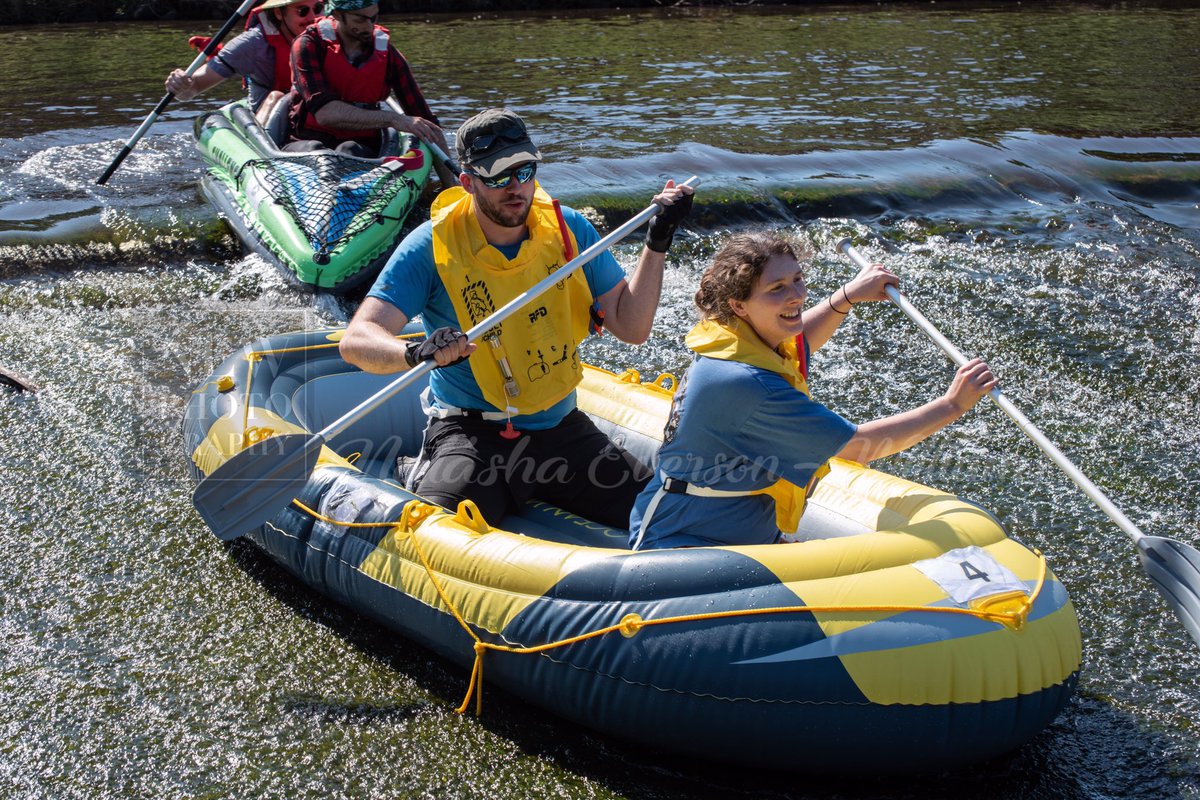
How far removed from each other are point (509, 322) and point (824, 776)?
1.61 meters

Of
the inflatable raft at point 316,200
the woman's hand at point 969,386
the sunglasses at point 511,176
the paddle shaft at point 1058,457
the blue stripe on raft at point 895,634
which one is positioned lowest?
the inflatable raft at point 316,200

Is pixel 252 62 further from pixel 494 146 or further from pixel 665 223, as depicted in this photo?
pixel 665 223

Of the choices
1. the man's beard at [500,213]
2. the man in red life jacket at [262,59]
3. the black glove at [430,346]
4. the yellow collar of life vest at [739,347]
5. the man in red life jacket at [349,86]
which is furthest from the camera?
the man in red life jacket at [262,59]

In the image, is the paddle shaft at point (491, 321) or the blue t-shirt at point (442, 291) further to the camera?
the blue t-shirt at point (442, 291)

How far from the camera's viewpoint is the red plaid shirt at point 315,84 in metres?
7.10

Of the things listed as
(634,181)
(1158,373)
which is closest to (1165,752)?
(1158,373)

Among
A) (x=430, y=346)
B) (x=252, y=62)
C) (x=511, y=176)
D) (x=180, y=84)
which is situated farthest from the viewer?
(x=180, y=84)

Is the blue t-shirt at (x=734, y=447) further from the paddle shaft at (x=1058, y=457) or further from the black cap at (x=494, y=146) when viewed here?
the black cap at (x=494, y=146)

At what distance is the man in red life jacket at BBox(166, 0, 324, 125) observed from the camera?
7578 millimetres

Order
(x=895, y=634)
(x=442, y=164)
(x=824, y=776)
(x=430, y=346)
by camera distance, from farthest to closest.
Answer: (x=442, y=164)
(x=430, y=346)
(x=824, y=776)
(x=895, y=634)

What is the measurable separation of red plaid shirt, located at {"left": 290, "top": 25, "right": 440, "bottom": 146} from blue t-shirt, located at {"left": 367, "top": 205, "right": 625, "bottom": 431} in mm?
3817

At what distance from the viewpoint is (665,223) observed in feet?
11.9

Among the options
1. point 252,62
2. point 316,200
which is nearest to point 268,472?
point 316,200

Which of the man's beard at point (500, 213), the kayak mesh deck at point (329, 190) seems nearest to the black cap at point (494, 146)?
the man's beard at point (500, 213)
